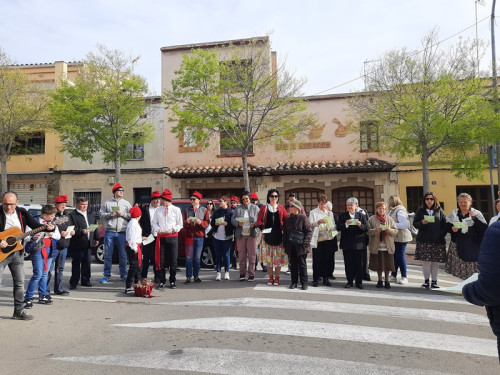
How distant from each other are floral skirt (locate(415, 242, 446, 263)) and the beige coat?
1.83 ft

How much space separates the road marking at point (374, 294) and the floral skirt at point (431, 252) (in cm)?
74

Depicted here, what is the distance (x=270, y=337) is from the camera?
14.7ft

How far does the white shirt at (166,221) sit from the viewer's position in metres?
7.58

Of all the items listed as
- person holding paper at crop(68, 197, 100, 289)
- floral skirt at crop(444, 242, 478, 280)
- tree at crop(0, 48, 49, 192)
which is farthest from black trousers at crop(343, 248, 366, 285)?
Result: tree at crop(0, 48, 49, 192)

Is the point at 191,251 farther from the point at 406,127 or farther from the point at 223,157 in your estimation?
the point at 223,157

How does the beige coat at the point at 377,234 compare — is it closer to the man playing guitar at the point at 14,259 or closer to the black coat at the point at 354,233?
the black coat at the point at 354,233

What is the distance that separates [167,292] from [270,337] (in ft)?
10.7

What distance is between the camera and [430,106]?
13586mm

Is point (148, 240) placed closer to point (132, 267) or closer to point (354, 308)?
point (132, 267)

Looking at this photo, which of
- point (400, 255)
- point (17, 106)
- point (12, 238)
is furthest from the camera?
point (17, 106)

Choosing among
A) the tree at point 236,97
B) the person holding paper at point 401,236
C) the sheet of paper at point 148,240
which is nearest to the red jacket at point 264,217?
the sheet of paper at point 148,240

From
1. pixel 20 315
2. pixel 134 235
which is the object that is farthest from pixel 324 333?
pixel 20 315

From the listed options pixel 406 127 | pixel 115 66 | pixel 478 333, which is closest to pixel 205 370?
pixel 478 333

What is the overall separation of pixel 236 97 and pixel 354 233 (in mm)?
10088
